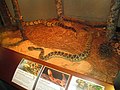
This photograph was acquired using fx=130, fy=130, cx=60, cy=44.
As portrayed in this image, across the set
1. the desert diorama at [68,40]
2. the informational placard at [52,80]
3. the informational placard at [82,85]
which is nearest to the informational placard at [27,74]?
the informational placard at [52,80]

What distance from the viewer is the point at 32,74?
131cm

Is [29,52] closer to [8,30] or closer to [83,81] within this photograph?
[8,30]

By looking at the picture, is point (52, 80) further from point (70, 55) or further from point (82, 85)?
point (70, 55)

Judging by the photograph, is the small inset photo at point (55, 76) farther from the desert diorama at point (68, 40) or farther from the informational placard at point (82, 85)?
the desert diorama at point (68, 40)

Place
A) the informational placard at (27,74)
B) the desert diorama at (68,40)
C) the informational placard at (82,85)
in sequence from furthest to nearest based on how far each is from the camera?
the desert diorama at (68,40)
the informational placard at (27,74)
the informational placard at (82,85)

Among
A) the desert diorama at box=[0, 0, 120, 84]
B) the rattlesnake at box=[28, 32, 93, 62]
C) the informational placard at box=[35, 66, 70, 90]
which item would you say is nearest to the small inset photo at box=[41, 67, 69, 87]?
the informational placard at box=[35, 66, 70, 90]

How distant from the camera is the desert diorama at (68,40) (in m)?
2.38

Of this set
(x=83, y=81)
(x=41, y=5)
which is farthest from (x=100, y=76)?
(x=41, y=5)

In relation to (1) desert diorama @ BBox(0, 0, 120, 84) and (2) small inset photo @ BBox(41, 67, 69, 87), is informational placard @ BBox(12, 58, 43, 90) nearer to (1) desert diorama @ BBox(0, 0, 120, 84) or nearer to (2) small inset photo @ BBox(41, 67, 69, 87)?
(2) small inset photo @ BBox(41, 67, 69, 87)

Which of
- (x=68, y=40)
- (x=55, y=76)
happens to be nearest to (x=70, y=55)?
(x=68, y=40)

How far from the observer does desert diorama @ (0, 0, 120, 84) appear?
7.82ft

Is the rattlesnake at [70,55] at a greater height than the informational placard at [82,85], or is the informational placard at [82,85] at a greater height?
the informational placard at [82,85]

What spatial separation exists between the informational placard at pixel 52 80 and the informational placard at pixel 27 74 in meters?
0.07

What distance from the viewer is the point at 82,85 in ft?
3.78
